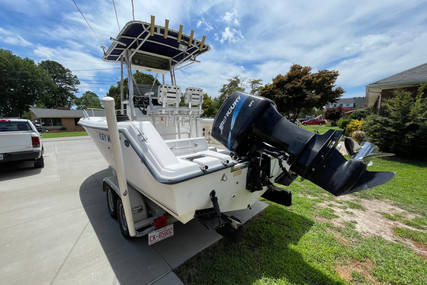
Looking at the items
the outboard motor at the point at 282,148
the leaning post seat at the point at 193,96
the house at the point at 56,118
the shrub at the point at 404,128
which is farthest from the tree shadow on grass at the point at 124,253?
the house at the point at 56,118

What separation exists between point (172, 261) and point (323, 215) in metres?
2.59

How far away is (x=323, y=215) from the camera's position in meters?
3.02

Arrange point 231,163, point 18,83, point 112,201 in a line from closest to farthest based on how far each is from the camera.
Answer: point 231,163, point 112,201, point 18,83

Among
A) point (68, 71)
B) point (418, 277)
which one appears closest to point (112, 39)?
point (418, 277)

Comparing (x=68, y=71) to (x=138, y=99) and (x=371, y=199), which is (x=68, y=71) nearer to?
(x=138, y=99)

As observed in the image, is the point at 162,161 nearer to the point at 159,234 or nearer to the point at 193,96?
the point at 159,234

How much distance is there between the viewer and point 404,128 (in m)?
6.17

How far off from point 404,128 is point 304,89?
940 cm

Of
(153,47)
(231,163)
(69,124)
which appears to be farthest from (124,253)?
(69,124)

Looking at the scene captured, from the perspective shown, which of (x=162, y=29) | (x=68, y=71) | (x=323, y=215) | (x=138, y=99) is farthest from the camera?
(x=68, y=71)

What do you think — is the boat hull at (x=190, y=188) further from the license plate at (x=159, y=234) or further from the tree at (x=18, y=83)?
the tree at (x=18, y=83)

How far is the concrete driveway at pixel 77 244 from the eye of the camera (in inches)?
72.9

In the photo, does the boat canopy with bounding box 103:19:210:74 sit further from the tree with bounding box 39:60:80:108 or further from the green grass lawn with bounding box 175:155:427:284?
the tree with bounding box 39:60:80:108

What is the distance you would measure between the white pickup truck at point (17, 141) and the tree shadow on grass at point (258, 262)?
225 inches
